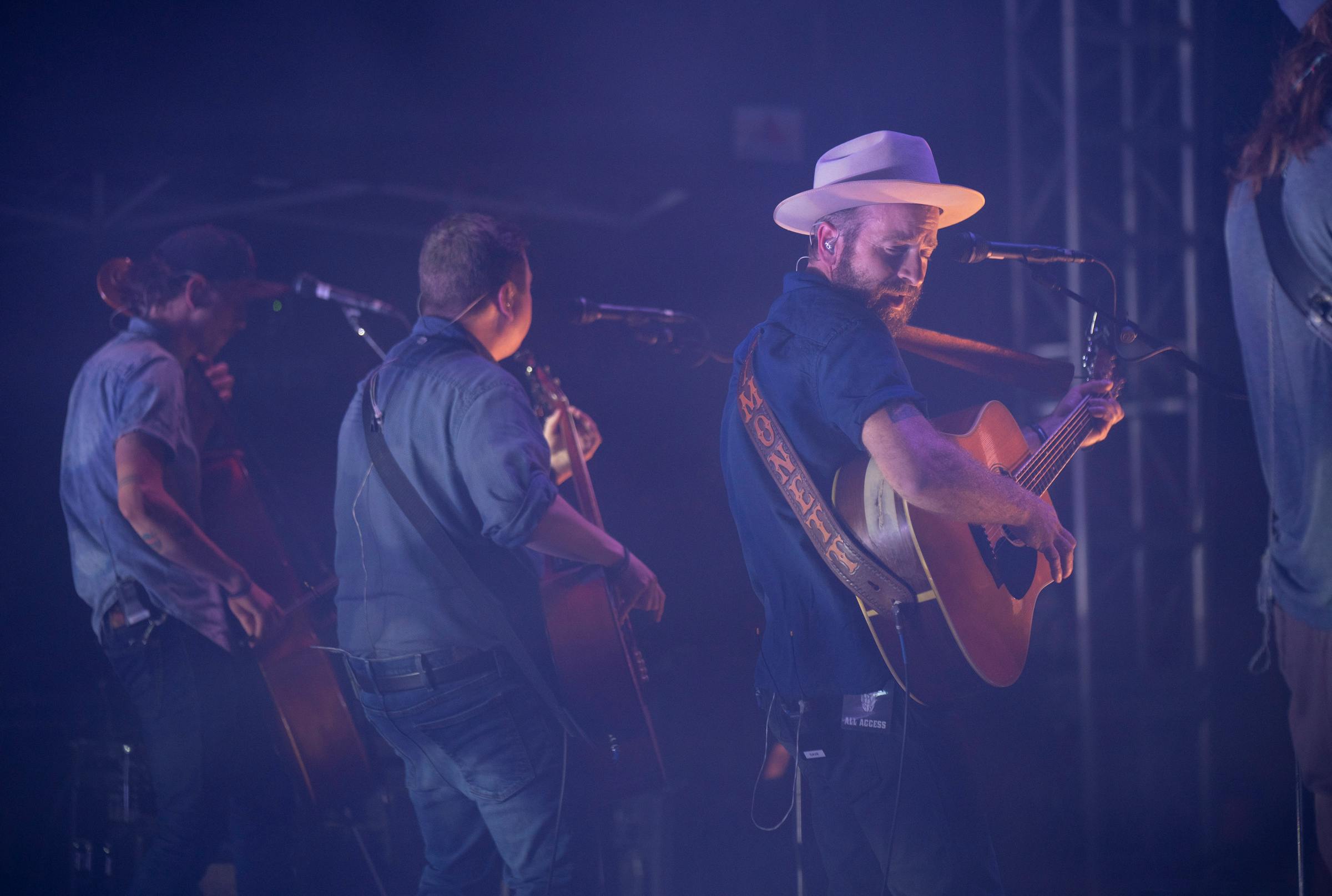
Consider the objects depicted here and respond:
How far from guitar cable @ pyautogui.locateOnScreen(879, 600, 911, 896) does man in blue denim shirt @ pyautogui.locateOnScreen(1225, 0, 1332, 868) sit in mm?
864

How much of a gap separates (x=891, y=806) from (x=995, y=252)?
1418 mm

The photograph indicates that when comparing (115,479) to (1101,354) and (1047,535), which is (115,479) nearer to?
(1047,535)

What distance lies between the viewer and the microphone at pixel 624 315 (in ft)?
9.17

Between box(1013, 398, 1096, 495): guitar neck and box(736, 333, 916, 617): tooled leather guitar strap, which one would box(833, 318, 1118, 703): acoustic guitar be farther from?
box(1013, 398, 1096, 495): guitar neck

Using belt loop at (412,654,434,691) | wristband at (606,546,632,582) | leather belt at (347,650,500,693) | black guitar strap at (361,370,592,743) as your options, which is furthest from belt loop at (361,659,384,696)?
wristband at (606,546,632,582)

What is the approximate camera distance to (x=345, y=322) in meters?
5.00

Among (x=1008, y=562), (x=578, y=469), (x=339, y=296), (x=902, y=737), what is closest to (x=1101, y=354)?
(x=1008, y=562)

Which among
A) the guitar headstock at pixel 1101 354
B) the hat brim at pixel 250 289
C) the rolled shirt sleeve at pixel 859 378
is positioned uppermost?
the hat brim at pixel 250 289

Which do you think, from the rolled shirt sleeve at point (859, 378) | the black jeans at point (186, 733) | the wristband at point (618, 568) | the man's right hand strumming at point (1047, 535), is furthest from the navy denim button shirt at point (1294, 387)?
the black jeans at point (186, 733)

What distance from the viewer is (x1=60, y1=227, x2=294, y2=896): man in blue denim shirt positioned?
9.14 ft

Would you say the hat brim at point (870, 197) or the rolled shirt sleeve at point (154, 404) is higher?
the hat brim at point (870, 197)

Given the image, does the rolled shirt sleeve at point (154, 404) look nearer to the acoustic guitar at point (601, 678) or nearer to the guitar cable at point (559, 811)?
the acoustic guitar at point (601, 678)

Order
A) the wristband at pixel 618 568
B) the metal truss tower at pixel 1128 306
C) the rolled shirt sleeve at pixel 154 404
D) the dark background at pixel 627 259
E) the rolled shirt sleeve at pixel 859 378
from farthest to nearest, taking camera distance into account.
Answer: the metal truss tower at pixel 1128 306 < the dark background at pixel 627 259 < the rolled shirt sleeve at pixel 154 404 < the wristband at pixel 618 568 < the rolled shirt sleeve at pixel 859 378

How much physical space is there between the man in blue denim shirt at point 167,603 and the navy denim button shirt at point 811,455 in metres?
1.67
